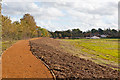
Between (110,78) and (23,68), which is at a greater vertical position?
(23,68)

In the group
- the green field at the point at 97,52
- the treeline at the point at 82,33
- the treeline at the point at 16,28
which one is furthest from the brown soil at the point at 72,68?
the treeline at the point at 82,33

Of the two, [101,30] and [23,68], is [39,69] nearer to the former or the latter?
[23,68]

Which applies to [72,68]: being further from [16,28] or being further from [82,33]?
[82,33]

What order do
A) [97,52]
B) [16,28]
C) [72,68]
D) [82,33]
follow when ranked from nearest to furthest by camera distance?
[72,68] < [97,52] < [16,28] < [82,33]

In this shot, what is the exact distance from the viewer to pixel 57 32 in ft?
397

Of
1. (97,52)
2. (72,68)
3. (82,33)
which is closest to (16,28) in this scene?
(97,52)

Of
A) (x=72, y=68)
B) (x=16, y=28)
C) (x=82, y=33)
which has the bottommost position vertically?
(x=72, y=68)

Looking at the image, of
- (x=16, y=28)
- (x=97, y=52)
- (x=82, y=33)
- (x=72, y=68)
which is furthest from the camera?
(x=82, y=33)

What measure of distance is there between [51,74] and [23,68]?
225cm

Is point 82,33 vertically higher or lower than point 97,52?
higher

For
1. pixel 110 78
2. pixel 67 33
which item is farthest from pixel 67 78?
pixel 67 33

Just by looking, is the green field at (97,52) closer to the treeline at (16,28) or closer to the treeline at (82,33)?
the treeline at (16,28)

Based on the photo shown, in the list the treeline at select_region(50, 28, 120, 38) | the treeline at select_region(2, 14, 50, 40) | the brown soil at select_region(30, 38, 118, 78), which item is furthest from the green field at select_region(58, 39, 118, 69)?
the treeline at select_region(50, 28, 120, 38)

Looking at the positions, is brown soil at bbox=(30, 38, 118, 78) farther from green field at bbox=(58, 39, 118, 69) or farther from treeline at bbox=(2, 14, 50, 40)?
treeline at bbox=(2, 14, 50, 40)
